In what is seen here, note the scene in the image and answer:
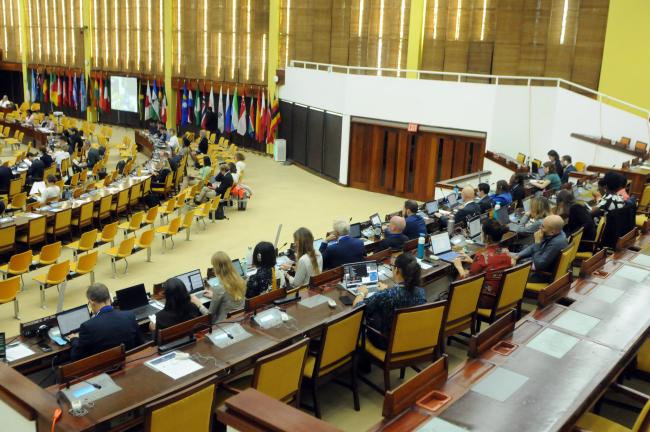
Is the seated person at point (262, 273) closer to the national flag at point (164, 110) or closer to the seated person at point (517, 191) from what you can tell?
the seated person at point (517, 191)

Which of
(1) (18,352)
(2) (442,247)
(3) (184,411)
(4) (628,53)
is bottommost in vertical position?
(1) (18,352)

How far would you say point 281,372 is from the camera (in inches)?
170

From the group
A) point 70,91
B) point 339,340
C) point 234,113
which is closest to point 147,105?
point 70,91

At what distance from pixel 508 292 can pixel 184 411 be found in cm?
365

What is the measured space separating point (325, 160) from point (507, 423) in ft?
49.7

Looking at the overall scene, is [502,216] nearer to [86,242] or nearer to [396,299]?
[396,299]

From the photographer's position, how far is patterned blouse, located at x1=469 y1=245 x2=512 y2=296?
6.32m

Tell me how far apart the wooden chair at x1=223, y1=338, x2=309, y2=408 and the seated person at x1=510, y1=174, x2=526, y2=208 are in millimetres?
6914

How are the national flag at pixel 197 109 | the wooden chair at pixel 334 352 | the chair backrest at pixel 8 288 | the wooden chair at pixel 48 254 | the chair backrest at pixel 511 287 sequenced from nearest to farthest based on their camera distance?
the wooden chair at pixel 334 352, the chair backrest at pixel 511 287, the chair backrest at pixel 8 288, the wooden chair at pixel 48 254, the national flag at pixel 197 109

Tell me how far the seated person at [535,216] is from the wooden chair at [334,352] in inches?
164

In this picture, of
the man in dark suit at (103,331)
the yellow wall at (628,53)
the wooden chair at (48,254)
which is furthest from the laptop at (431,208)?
the yellow wall at (628,53)

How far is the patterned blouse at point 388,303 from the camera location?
523 cm

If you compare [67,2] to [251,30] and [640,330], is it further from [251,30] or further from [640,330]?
[640,330]

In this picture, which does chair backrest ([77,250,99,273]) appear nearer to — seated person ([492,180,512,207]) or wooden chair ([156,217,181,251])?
wooden chair ([156,217,181,251])
